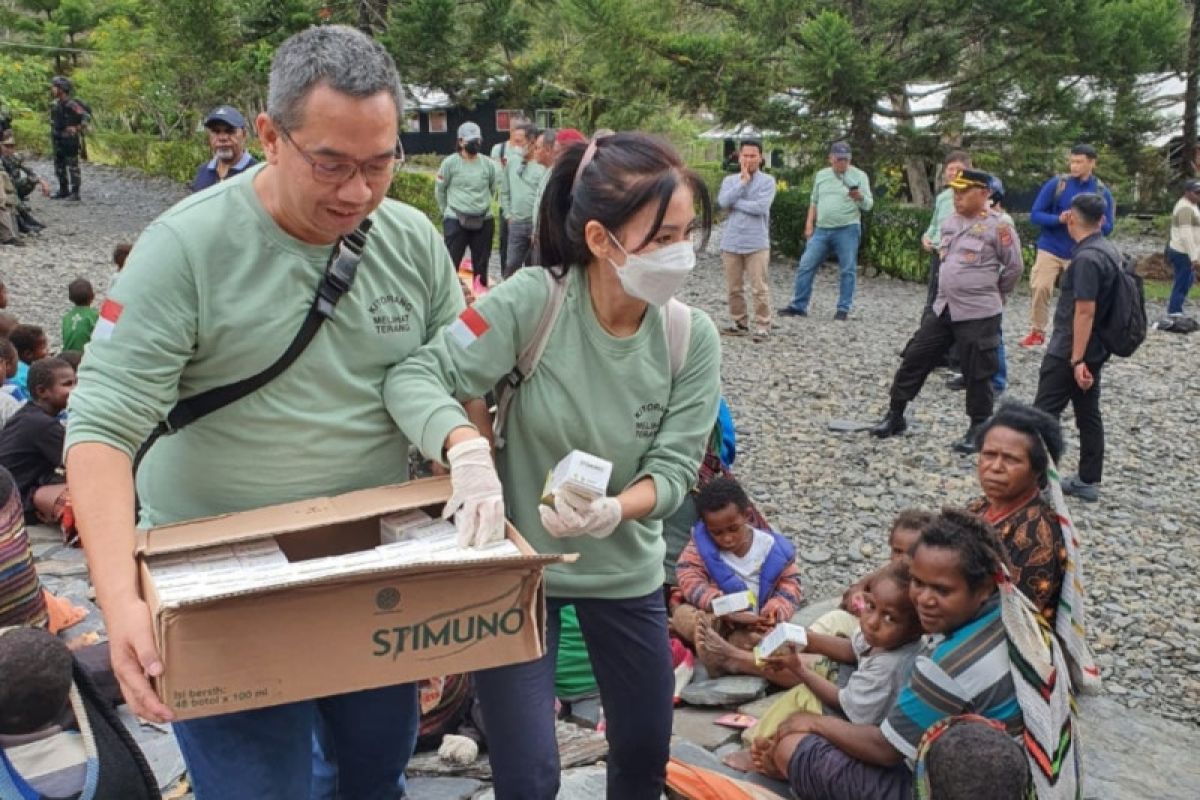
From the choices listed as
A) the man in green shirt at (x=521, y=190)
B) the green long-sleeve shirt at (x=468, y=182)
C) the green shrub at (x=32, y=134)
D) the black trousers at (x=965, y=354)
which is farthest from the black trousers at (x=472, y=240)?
the green shrub at (x=32, y=134)

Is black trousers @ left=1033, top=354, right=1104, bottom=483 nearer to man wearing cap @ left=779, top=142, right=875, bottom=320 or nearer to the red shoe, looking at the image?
the red shoe

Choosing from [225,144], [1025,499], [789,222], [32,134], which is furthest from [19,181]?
[1025,499]

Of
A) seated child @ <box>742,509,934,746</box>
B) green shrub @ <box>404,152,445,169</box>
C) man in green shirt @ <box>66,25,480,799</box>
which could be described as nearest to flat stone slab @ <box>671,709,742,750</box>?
seated child @ <box>742,509,934,746</box>

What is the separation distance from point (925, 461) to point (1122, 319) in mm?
1483

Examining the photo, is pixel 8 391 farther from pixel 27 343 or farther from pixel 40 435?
pixel 27 343

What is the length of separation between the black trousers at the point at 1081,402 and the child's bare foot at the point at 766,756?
12.0ft

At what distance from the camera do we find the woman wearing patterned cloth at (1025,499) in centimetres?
357

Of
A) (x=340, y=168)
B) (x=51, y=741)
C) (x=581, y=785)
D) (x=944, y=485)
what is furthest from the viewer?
(x=944, y=485)

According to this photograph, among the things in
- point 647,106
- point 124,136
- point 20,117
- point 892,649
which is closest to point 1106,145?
point 647,106

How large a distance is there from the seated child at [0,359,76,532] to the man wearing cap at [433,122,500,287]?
576 centimetres

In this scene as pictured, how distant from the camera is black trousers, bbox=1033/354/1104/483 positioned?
6.37 meters

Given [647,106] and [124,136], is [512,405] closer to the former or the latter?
[647,106]

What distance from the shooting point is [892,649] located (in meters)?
3.37

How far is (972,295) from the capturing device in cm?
697
